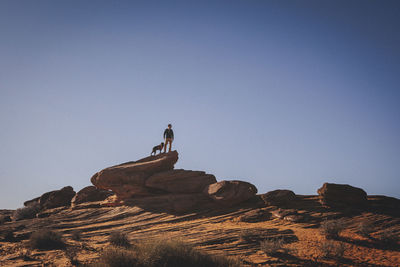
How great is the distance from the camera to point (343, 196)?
Result: 1791cm

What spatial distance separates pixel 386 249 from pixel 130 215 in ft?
57.5

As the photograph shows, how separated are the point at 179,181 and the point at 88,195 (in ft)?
35.2

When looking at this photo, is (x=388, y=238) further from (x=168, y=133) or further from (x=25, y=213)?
(x=25, y=213)

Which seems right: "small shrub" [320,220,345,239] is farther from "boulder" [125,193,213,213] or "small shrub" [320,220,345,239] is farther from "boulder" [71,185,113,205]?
"boulder" [71,185,113,205]

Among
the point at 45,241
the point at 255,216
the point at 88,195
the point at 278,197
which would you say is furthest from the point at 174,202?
the point at 88,195

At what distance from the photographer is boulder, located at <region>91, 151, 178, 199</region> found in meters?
22.2

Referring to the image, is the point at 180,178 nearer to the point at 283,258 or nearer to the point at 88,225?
the point at 88,225

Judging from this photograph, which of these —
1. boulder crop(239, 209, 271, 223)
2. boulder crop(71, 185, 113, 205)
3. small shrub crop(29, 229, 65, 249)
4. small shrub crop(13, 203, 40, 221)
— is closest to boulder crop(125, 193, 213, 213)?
boulder crop(239, 209, 271, 223)

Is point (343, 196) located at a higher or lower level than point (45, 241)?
higher

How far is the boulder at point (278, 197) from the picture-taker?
1920 cm

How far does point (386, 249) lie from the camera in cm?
1223

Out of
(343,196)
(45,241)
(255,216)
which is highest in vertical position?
(343,196)

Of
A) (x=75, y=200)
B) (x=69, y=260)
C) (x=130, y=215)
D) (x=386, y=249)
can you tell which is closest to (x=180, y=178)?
(x=130, y=215)

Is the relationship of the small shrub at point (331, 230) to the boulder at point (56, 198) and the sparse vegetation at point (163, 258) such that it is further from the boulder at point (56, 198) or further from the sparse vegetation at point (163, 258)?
the boulder at point (56, 198)
